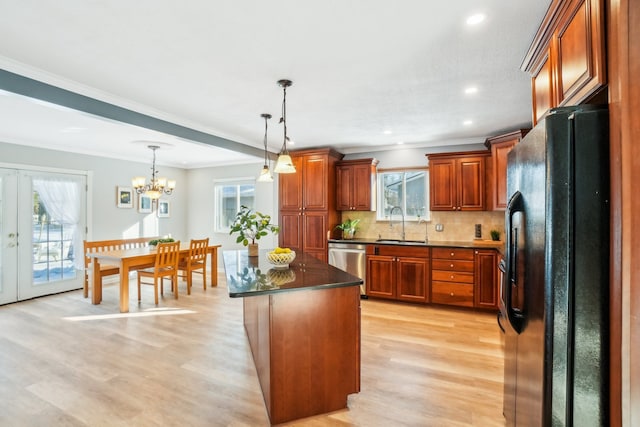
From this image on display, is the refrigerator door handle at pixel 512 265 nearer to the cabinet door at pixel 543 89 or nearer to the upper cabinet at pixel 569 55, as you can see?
the upper cabinet at pixel 569 55

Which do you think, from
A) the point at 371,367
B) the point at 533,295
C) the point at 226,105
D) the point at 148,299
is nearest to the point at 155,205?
the point at 148,299

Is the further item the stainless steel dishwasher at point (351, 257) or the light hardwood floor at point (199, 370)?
the stainless steel dishwasher at point (351, 257)

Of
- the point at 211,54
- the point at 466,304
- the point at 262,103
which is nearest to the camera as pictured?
the point at 211,54

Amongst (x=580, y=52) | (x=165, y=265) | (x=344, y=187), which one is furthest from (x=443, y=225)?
(x=165, y=265)

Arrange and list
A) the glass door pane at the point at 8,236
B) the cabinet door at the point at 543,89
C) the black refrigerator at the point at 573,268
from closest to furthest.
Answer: the black refrigerator at the point at 573,268
the cabinet door at the point at 543,89
the glass door pane at the point at 8,236

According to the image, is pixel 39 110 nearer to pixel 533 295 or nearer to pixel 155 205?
pixel 155 205

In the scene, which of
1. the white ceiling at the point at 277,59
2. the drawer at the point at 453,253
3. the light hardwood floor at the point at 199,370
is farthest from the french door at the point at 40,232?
the drawer at the point at 453,253

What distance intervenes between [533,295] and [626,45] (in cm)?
93

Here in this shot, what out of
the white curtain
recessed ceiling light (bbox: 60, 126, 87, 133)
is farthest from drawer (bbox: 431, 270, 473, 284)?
the white curtain

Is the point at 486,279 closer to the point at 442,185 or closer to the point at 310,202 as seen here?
the point at 442,185

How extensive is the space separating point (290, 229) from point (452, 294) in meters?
2.71

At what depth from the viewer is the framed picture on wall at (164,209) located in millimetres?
6879

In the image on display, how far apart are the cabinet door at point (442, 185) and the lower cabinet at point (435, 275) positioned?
0.75 meters

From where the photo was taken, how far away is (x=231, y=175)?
6.91 m
